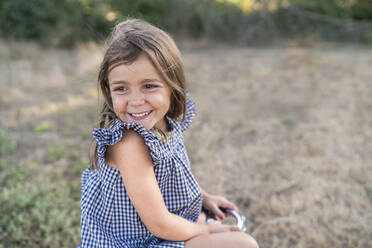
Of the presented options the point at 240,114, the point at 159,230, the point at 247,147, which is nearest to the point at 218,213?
the point at 159,230

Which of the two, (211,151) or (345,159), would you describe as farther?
(211,151)

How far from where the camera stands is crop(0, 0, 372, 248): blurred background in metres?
2.20

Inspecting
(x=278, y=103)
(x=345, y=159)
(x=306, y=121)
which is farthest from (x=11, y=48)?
(x=345, y=159)

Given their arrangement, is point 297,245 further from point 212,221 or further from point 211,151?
point 211,151

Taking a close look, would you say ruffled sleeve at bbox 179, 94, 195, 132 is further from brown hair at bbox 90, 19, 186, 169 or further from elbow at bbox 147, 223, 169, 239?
elbow at bbox 147, 223, 169, 239

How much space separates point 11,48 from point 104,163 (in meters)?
6.80

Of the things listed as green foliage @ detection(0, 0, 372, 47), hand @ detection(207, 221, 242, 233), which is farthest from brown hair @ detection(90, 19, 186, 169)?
green foliage @ detection(0, 0, 372, 47)

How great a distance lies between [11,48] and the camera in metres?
6.97

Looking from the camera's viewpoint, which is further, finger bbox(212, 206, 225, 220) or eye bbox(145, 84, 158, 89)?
finger bbox(212, 206, 225, 220)

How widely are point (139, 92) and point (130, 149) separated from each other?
223 millimetres

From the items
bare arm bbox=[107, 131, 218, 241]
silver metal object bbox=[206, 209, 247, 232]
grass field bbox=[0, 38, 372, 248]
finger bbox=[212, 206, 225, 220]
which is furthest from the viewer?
grass field bbox=[0, 38, 372, 248]

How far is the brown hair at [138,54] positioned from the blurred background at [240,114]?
159 mm

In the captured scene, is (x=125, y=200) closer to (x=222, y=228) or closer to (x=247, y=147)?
(x=222, y=228)

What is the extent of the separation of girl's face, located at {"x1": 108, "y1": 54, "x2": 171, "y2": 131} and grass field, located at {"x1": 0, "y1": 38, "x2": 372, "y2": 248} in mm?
487
